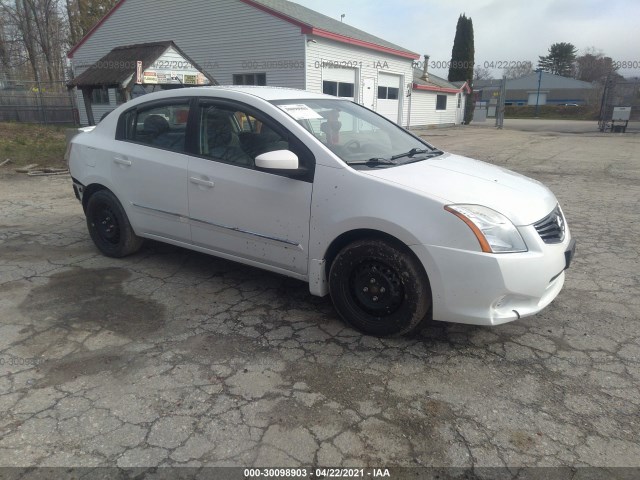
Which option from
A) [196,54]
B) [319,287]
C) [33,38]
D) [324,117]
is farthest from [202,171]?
[33,38]

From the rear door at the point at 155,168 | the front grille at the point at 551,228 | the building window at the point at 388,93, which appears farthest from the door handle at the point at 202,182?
the building window at the point at 388,93

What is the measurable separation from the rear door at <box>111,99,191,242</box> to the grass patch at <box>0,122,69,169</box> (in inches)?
317

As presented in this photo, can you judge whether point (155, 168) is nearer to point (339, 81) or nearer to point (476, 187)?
point (476, 187)

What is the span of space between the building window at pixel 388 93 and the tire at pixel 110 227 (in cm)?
2024

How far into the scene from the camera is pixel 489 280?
2.78 metres

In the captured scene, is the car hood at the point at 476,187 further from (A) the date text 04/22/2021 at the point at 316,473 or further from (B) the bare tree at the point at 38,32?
(B) the bare tree at the point at 38,32

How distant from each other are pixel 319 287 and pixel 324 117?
4.52 ft

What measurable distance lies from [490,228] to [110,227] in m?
3.70

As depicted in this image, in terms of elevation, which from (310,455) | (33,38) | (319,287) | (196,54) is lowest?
(310,455)

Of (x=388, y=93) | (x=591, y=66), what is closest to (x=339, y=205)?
(x=388, y=93)

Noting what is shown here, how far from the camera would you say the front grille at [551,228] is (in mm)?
2996

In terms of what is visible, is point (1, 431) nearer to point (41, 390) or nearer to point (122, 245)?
point (41, 390)

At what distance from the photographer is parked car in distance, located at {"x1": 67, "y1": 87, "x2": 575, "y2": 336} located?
2.86m

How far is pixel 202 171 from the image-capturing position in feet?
12.4
